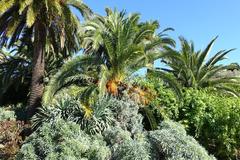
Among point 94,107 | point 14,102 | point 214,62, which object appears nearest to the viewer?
point 94,107

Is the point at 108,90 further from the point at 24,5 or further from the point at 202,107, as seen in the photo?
the point at 24,5

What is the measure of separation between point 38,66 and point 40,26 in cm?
182

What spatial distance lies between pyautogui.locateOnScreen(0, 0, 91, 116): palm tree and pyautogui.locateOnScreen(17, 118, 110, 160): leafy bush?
5.88m

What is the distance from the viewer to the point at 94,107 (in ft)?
56.0

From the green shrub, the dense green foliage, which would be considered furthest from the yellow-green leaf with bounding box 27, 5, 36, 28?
the green shrub

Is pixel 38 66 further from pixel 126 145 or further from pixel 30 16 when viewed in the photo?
pixel 126 145

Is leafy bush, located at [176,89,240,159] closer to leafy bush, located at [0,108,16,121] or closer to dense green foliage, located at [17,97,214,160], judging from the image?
dense green foliage, located at [17,97,214,160]

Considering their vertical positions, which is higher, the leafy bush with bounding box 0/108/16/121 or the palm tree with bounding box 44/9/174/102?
the palm tree with bounding box 44/9/174/102

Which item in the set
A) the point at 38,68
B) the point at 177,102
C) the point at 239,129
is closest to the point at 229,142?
the point at 239,129

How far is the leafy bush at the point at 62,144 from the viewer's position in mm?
14242

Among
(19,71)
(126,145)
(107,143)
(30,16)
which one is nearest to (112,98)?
(107,143)

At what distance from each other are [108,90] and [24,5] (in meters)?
5.53

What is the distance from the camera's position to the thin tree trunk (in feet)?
71.8

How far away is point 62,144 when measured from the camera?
14.4 metres
